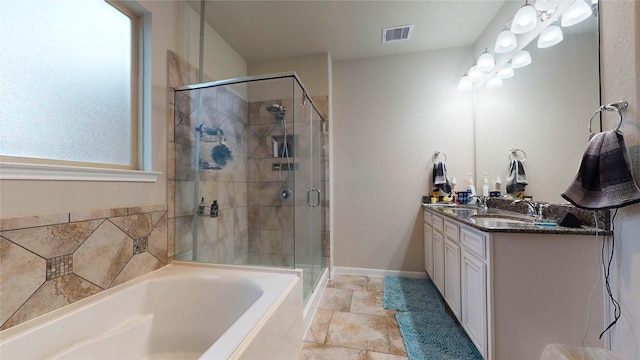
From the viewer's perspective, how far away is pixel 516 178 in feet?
6.39

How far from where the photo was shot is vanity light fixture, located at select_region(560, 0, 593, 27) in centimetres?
132

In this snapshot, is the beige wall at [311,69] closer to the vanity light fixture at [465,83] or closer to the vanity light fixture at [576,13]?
the vanity light fixture at [465,83]

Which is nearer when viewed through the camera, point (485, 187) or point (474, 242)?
point (474, 242)

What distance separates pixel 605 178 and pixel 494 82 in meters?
1.57

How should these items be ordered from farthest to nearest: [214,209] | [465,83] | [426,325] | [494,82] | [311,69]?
[311,69]
[465,83]
[494,82]
[214,209]
[426,325]

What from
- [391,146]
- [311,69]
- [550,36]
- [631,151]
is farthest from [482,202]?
[311,69]

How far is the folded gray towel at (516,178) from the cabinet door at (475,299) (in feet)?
2.85

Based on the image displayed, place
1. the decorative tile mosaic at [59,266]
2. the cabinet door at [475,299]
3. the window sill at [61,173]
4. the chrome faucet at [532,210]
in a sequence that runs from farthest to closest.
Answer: the chrome faucet at [532,210]
the cabinet door at [475,299]
the decorative tile mosaic at [59,266]
the window sill at [61,173]

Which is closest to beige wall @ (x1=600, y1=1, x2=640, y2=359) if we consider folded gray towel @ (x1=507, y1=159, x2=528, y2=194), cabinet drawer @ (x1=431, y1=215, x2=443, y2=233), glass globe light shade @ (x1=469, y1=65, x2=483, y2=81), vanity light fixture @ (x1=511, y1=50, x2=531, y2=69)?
vanity light fixture @ (x1=511, y1=50, x2=531, y2=69)

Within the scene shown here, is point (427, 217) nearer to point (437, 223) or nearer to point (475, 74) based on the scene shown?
point (437, 223)

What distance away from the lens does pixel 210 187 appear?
202cm

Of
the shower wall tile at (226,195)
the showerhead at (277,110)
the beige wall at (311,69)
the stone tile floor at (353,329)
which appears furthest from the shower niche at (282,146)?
the stone tile floor at (353,329)

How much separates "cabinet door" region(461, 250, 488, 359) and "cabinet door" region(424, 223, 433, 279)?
0.81 meters

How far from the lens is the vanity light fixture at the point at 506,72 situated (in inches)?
81.2
